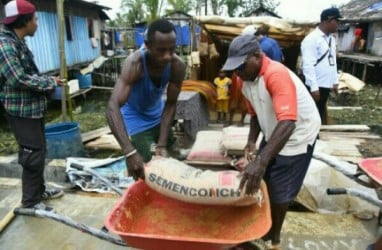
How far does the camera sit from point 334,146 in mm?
4977

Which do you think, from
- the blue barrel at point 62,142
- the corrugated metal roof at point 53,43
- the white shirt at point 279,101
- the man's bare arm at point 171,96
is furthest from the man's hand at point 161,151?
the corrugated metal roof at point 53,43

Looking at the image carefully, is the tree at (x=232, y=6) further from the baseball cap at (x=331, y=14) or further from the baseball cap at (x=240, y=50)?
the baseball cap at (x=240, y=50)

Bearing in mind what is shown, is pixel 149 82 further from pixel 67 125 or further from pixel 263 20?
pixel 263 20

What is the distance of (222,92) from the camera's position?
7.01 metres

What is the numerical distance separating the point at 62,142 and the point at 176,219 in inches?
110

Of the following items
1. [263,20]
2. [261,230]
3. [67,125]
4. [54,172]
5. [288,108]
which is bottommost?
[54,172]

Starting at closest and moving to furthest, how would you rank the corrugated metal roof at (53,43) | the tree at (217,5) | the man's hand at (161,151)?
the man's hand at (161,151), the corrugated metal roof at (53,43), the tree at (217,5)

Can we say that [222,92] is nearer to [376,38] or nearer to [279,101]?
[279,101]

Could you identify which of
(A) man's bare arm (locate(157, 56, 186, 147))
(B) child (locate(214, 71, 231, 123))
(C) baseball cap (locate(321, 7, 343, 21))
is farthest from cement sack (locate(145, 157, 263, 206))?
(B) child (locate(214, 71, 231, 123))

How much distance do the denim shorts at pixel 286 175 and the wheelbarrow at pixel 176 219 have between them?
1.17 feet

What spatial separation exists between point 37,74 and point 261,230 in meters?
2.36

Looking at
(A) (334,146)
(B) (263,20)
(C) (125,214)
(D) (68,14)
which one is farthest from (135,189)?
(D) (68,14)

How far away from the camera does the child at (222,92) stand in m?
7.00

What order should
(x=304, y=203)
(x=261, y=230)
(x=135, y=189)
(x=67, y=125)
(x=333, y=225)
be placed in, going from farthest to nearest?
(x=67, y=125), (x=304, y=203), (x=333, y=225), (x=135, y=189), (x=261, y=230)
